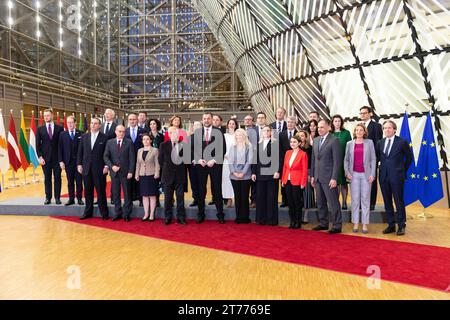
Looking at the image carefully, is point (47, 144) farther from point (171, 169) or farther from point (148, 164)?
point (171, 169)

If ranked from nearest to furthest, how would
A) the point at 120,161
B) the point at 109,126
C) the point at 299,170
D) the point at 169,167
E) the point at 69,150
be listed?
the point at 299,170 → the point at 169,167 → the point at 120,161 → the point at 69,150 → the point at 109,126

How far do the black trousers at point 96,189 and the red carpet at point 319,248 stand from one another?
32 cm

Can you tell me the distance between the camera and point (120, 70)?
33344mm

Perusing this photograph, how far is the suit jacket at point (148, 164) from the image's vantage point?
672 centimetres

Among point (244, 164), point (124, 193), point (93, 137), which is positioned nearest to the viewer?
point (244, 164)

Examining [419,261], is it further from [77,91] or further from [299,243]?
[77,91]

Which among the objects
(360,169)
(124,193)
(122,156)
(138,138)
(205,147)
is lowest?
(124,193)

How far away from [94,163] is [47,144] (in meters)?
1.24

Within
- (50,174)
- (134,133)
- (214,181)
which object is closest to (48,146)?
(50,174)

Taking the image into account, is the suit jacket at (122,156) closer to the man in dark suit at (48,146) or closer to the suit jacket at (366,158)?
the man in dark suit at (48,146)

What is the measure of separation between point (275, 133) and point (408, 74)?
4418 millimetres

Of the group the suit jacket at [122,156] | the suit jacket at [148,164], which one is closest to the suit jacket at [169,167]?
the suit jacket at [148,164]

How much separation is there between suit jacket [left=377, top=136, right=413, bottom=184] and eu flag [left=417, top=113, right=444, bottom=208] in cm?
190

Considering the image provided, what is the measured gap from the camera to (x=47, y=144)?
24.5ft
